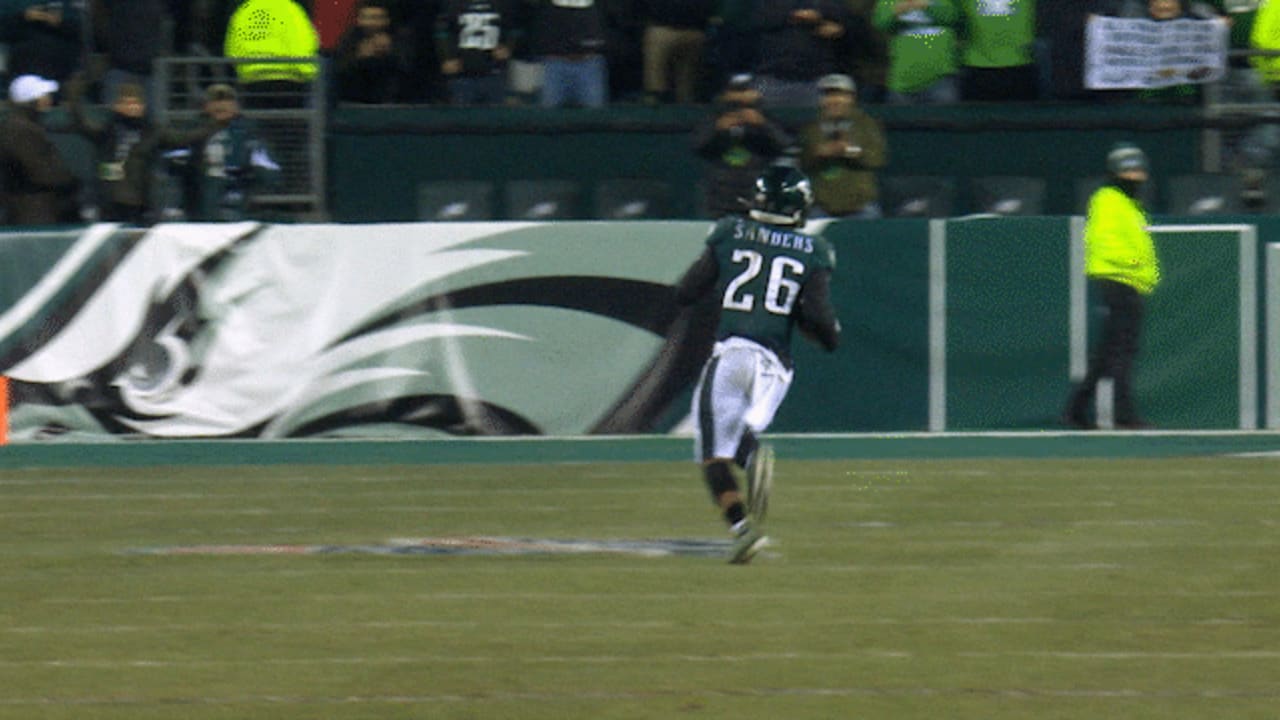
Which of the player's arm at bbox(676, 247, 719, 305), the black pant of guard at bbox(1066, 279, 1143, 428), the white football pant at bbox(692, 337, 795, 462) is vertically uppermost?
the player's arm at bbox(676, 247, 719, 305)

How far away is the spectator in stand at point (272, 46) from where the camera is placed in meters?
19.7

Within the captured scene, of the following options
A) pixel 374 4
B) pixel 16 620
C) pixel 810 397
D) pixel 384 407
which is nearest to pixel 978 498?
pixel 810 397

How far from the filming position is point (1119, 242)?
56.2 ft

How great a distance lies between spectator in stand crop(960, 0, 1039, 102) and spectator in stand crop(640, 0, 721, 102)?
2.02 m

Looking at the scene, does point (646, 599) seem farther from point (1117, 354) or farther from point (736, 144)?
point (736, 144)

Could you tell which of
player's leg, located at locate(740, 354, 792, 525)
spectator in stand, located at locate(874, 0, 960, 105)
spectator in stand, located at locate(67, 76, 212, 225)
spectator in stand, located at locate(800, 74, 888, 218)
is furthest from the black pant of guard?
spectator in stand, located at locate(67, 76, 212, 225)

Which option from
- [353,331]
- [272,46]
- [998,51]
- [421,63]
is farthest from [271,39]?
[998,51]

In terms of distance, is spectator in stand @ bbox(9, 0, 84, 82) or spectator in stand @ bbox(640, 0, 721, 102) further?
spectator in stand @ bbox(9, 0, 84, 82)

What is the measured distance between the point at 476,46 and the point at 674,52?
1544 millimetres

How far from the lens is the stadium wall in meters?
17.4

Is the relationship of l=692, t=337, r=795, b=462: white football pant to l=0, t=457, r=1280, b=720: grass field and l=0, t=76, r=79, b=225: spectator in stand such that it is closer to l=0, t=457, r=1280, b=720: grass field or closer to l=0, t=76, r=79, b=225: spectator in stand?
l=0, t=457, r=1280, b=720: grass field

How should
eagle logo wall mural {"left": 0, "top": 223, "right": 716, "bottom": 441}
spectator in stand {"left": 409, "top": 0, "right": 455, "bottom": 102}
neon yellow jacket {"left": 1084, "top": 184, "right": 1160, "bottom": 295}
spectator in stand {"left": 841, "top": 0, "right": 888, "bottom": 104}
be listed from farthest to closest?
spectator in stand {"left": 409, "top": 0, "right": 455, "bottom": 102} < spectator in stand {"left": 841, "top": 0, "right": 888, "bottom": 104} < eagle logo wall mural {"left": 0, "top": 223, "right": 716, "bottom": 441} < neon yellow jacket {"left": 1084, "top": 184, "right": 1160, "bottom": 295}

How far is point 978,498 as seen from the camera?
563 inches

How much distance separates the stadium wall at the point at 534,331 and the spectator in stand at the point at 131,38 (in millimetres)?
3282
